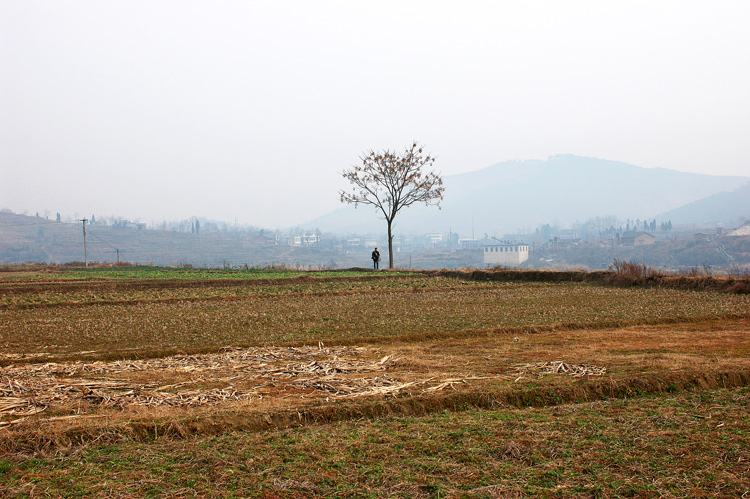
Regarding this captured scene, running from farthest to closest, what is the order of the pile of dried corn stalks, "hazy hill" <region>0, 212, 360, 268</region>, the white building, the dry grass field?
"hazy hill" <region>0, 212, 360, 268</region>, the white building, the pile of dried corn stalks, the dry grass field

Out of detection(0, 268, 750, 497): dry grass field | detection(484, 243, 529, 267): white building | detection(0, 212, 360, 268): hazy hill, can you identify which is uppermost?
detection(0, 212, 360, 268): hazy hill

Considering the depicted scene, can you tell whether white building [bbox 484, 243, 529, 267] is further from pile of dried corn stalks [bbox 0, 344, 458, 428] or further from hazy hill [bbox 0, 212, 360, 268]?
pile of dried corn stalks [bbox 0, 344, 458, 428]

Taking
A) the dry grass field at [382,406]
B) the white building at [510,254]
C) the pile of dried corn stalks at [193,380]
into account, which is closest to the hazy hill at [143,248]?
the white building at [510,254]

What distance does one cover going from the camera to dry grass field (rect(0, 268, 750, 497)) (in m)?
5.70

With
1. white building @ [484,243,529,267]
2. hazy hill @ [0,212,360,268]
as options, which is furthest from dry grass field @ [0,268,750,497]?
hazy hill @ [0,212,360,268]

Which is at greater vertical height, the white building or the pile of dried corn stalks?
the white building

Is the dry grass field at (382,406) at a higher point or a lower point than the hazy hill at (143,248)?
lower

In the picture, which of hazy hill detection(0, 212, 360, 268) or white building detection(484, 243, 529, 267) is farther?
hazy hill detection(0, 212, 360, 268)

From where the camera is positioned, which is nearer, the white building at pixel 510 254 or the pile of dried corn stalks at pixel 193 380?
the pile of dried corn stalks at pixel 193 380

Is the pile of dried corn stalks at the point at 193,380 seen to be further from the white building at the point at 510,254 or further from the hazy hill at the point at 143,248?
the hazy hill at the point at 143,248

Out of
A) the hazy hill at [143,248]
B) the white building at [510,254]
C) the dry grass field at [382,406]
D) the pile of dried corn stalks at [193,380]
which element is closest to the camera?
the dry grass field at [382,406]

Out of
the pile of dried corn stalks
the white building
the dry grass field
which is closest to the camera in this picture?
the dry grass field

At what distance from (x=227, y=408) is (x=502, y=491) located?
426 cm

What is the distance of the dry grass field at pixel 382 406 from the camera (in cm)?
570
